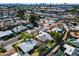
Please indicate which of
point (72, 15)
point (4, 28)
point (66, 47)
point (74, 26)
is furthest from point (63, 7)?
point (4, 28)

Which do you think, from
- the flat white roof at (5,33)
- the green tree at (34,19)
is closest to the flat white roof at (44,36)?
the green tree at (34,19)

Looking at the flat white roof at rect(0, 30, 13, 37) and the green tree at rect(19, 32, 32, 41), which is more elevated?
the flat white roof at rect(0, 30, 13, 37)

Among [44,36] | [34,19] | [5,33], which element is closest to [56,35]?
[44,36]

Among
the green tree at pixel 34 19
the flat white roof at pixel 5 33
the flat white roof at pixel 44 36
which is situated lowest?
the flat white roof at pixel 44 36

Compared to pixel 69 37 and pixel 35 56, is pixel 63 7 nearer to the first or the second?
pixel 69 37

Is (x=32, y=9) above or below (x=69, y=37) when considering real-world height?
above

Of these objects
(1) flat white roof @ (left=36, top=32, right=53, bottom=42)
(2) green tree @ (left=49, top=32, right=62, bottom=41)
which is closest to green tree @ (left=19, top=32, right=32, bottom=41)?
(1) flat white roof @ (left=36, top=32, right=53, bottom=42)

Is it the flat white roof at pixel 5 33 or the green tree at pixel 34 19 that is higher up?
the green tree at pixel 34 19

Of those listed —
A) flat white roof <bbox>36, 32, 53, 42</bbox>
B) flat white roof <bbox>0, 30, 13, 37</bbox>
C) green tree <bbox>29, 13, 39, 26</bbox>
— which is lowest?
flat white roof <bbox>36, 32, 53, 42</bbox>

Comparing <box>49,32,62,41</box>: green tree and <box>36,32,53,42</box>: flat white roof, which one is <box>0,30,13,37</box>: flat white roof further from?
<box>49,32,62,41</box>: green tree

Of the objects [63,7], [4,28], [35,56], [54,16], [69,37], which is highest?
[63,7]

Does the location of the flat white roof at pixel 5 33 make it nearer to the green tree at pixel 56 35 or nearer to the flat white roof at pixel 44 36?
the flat white roof at pixel 44 36
